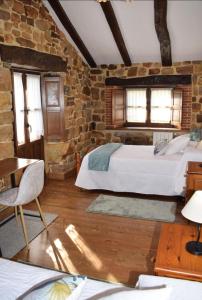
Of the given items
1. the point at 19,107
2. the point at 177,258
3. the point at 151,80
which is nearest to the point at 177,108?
the point at 151,80

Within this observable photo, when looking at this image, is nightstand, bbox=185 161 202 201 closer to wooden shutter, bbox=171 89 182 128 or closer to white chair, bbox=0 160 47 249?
white chair, bbox=0 160 47 249

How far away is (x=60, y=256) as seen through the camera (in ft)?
10.4

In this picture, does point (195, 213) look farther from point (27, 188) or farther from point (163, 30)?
point (163, 30)

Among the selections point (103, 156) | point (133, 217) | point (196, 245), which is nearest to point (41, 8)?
point (103, 156)

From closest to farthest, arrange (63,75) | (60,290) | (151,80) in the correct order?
(60,290), (63,75), (151,80)

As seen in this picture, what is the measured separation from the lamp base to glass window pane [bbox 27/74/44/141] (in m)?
3.87

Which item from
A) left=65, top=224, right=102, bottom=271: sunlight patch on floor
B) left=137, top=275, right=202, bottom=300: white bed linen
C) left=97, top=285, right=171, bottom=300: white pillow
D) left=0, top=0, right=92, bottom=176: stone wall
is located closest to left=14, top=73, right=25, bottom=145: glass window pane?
left=0, top=0, right=92, bottom=176: stone wall

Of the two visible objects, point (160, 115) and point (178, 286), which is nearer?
point (178, 286)

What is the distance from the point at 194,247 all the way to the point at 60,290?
1115 millimetres

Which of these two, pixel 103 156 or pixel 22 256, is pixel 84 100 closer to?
pixel 103 156

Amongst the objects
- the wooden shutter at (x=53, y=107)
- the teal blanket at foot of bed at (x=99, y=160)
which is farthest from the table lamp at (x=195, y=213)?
the wooden shutter at (x=53, y=107)

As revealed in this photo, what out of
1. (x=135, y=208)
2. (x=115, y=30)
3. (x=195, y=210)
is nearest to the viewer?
(x=195, y=210)

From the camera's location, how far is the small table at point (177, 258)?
74.0 inches

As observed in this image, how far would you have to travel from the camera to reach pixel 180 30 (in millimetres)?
5344
